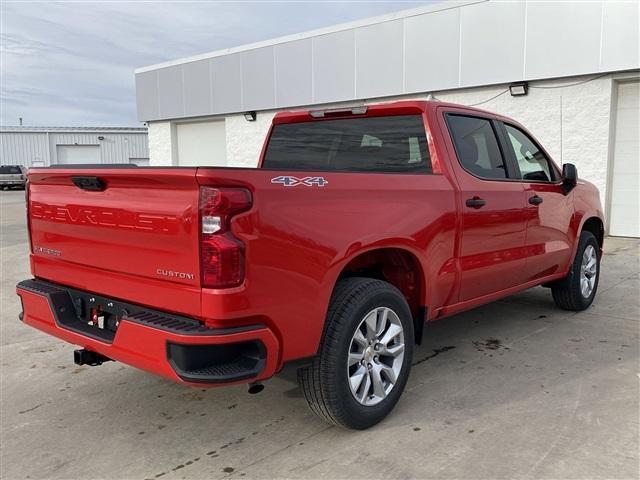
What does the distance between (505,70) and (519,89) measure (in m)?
0.50

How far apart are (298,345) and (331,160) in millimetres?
1936

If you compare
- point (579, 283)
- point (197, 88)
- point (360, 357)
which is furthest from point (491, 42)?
point (197, 88)

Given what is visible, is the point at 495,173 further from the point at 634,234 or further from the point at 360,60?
the point at 360,60

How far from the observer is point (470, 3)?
12078mm

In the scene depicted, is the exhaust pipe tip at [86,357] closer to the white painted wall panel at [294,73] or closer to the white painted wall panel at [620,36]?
the white painted wall panel at [620,36]

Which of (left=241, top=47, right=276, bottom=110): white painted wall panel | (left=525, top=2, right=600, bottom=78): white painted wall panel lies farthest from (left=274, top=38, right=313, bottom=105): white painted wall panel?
(left=525, top=2, right=600, bottom=78): white painted wall panel

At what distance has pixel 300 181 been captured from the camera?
110 inches

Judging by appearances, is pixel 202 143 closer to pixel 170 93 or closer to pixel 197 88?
pixel 197 88

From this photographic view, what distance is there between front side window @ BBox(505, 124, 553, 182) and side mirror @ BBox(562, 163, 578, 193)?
128 mm

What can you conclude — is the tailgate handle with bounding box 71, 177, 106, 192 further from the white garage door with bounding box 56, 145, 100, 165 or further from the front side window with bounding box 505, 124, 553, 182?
the white garage door with bounding box 56, 145, 100, 165

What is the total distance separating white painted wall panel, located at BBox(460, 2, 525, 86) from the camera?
37.9 feet

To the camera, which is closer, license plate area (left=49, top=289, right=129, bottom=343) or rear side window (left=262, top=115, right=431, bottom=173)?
license plate area (left=49, top=289, right=129, bottom=343)

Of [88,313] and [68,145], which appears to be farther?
[68,145]

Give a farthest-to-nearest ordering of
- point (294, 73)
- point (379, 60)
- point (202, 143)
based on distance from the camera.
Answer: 1. point (202, 143)
2. point (294, 73)
3. point (379, 60)
